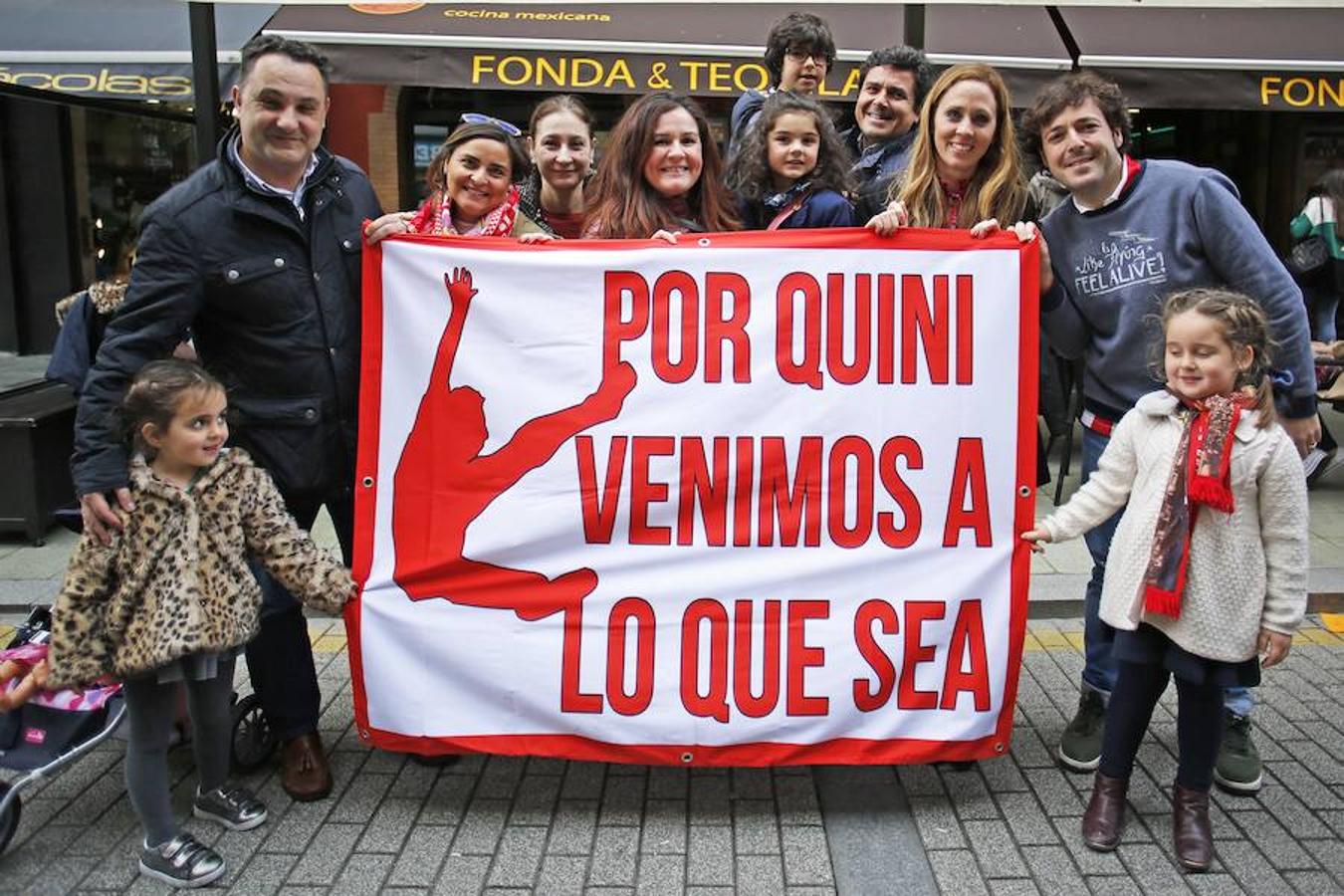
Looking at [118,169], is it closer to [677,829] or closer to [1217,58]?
[1217,58]

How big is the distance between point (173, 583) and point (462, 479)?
768 mm

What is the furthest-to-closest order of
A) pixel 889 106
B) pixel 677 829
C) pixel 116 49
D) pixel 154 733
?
pixel 116 49 → pixel 889 106 → pixel 677 829 → pixel 154 733

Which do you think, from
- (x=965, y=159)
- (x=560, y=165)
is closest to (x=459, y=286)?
(x=560, y=165)

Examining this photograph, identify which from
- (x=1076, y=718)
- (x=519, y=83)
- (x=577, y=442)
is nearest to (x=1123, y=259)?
(x=1076, y=718)

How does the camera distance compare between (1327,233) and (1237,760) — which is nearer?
(1237,760)

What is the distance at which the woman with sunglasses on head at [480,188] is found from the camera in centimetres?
352

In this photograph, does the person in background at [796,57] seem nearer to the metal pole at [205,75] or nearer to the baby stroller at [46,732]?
the metal pole at [205,75]

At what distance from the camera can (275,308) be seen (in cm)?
314

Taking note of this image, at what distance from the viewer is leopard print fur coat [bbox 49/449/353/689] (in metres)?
2.76

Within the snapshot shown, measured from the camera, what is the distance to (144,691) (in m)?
2.87

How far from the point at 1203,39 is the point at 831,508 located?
234 inches

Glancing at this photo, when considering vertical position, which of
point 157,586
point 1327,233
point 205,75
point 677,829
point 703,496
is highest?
point 205,75

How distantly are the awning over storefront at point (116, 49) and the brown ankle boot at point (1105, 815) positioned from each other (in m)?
5.54

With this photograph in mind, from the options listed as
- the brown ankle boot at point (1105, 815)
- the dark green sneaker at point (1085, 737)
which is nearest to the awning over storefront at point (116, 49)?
the dark green sneaker at point (1085, 737)
